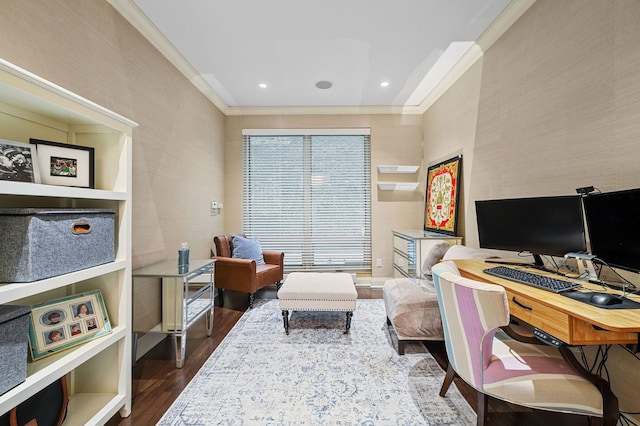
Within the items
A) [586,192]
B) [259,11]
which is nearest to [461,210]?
[586,192]

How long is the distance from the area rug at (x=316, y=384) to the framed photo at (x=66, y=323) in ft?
2.24

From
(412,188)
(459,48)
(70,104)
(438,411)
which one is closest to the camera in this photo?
(70,104)

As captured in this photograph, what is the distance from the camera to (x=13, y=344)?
107 centimetres

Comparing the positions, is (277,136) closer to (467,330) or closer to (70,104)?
(70,104)

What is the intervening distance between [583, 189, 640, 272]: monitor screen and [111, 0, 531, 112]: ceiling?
1837mm

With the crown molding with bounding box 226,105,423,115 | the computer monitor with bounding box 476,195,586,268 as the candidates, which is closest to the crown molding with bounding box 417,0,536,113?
the crown molding with bounding box 226,105,423,115

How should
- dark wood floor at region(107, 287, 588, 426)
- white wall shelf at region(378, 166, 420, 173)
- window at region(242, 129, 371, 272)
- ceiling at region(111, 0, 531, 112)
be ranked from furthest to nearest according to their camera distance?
1. window at region(242, 129, 371, 272)
2. white wall shelf at region(378, 166, 420, 173)
3. ceiling at region(111, 0, 531, 112)
4. dark wood floor at region(107, 287, 588, 426)

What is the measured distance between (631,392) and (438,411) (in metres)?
1.03

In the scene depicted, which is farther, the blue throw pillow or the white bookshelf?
Answer: the blue throw pillow

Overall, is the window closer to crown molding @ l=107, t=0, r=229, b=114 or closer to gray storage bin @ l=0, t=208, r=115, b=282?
crown molding @ l=107, t=0, r=229, b=114

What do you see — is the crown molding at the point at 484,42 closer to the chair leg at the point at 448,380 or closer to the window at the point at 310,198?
the window at the point at 310,198

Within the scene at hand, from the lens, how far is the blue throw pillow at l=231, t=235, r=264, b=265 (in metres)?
3.71

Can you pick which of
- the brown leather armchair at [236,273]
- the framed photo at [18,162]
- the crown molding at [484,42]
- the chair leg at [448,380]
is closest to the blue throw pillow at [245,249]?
the brown leather armchair at [236,273]

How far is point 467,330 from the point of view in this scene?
52.1 inches
